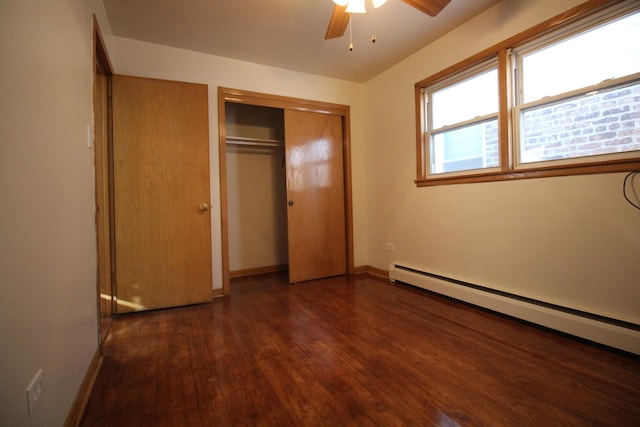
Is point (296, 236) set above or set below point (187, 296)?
above

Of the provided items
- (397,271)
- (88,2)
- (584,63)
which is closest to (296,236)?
(397,271)

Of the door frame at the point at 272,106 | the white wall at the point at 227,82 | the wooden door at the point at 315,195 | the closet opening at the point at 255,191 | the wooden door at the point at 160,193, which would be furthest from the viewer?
the closet opening at the point at 255,191

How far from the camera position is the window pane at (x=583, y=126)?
1.71 metres

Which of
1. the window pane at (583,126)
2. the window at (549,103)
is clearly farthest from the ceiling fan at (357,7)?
the window pane at (583,126)

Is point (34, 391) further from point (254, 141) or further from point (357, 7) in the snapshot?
point (254, 141)

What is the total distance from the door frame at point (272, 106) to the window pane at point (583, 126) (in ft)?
6.59

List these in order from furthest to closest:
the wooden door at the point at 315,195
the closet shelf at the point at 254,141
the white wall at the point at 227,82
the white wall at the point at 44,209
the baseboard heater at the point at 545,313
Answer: the closet shelf at the point at 254,141
the wooden door at the point at 315,195
the white wall at the point at 227,82
the baseboard heater at the point at 545,313
the white wall at the point at 44,209

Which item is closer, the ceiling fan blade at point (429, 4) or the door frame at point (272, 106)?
the ceiling fan blade at point (429, 4)

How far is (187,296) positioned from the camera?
→ 9.05ft

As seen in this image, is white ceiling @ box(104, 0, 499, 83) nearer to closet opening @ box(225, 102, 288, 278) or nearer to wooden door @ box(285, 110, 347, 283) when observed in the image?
wooden door @ box(285, 110, 347, 283)

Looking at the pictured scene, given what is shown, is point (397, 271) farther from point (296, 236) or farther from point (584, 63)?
point (584, 63)

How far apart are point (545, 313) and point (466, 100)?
1948mm

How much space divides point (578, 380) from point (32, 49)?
2.84m

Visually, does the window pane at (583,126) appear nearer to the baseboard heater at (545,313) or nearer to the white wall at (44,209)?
the baseboard heater at (545,313)
